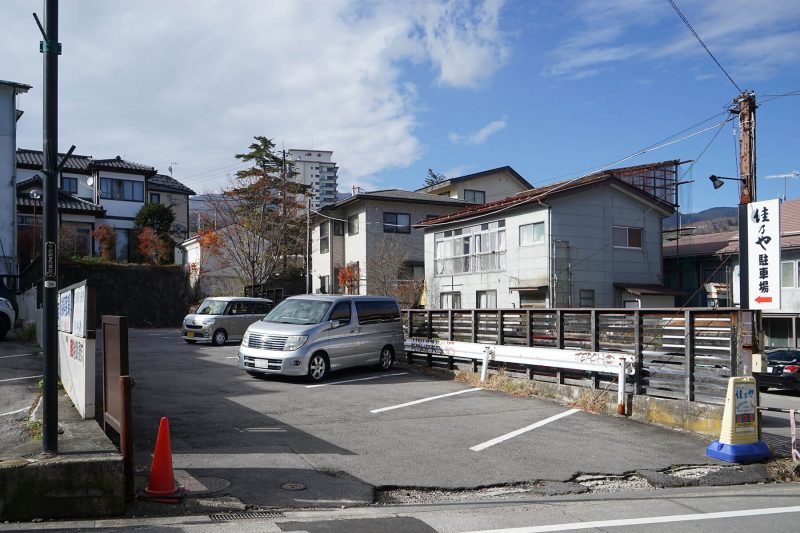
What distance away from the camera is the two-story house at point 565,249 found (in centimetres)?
2889

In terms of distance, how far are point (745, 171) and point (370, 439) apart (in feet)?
33.2

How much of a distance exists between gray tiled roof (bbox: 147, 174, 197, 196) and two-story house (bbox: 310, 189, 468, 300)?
15283mm

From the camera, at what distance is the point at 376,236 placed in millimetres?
39094

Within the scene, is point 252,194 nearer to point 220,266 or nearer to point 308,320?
point 220,266

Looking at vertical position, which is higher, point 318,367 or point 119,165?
point 119,165

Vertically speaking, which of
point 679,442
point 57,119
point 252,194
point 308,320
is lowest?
point 679,442

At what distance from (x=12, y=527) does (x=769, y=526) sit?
21.3 ft

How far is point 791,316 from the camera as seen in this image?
28328 mm

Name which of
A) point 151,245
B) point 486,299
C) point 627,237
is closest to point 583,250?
point 627,237

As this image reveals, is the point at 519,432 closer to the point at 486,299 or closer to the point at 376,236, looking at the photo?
the point at 486,299

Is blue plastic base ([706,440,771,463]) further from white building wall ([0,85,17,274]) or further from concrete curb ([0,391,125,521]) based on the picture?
white building wall ([0,85,17,274])

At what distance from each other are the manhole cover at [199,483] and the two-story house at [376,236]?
3094 centimetres

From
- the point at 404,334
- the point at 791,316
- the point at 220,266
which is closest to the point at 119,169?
the point at 220,266

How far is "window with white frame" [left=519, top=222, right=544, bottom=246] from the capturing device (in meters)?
29.2
